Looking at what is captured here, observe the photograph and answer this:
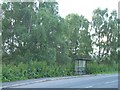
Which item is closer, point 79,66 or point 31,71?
point 31,71

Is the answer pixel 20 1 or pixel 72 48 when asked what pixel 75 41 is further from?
pixel 20 1

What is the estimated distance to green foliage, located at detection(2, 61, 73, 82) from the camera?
29.6m

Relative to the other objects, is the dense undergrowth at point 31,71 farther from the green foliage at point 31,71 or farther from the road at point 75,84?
the road at point 75,84

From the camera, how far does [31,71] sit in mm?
33969

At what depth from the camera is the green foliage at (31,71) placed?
29.6 m

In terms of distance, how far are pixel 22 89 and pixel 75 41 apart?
157ft

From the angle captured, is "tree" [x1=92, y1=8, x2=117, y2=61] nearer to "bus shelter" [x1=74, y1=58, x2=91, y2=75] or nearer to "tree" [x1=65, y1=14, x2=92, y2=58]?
"tree" [x1=65, y1=14, x2=92, y2=58]

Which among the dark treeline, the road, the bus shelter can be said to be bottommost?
the road

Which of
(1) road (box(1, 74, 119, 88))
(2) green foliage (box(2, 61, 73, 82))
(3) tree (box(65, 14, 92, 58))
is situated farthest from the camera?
(3) tree (box(65, 14, 92, 58))

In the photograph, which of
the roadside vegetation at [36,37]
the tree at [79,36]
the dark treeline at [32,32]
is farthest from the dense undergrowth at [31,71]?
the tree at [79,36]

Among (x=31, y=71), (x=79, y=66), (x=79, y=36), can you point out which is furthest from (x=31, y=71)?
(x=79, y=36)

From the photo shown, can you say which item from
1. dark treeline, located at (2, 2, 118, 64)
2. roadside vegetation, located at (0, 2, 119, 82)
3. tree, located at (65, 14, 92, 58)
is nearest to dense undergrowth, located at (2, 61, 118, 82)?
roadside vegetation, located at (0, 2, 119, 82)

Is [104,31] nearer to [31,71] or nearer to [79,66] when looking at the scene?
[79,66]

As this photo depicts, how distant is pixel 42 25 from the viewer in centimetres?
4394
